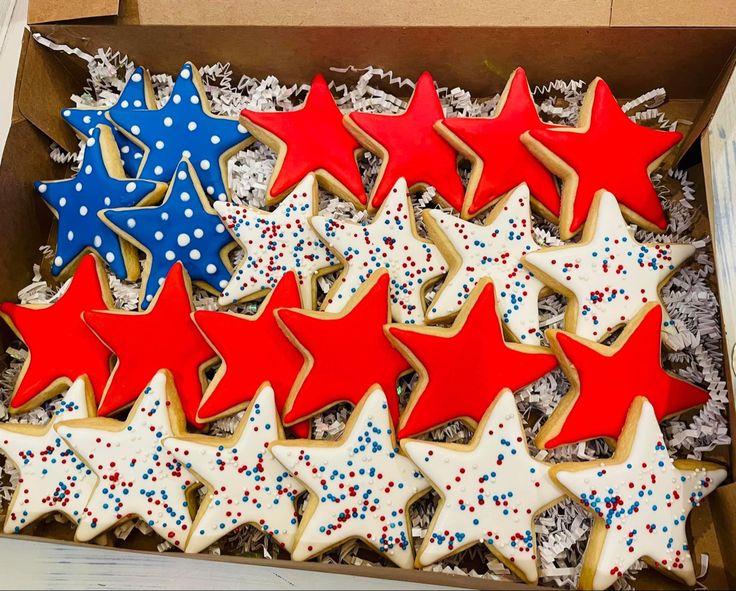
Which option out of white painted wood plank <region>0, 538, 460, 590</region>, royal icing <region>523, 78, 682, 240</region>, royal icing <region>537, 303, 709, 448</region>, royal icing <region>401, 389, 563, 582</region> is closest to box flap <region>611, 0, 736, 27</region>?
royal icing <region>523, 78, 682, 240</region>

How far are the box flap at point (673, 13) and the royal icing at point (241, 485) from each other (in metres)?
1.00

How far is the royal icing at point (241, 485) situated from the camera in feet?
3.30

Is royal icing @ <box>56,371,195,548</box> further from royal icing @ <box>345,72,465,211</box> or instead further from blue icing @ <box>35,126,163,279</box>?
royal icing @ <box>345,72,465,211</box>

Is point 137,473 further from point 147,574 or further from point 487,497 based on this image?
point 487,497

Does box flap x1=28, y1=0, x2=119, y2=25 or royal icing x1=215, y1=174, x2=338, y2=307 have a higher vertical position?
box flap x1=28, y1=0, x2=119, y2=25

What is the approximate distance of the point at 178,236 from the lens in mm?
1183

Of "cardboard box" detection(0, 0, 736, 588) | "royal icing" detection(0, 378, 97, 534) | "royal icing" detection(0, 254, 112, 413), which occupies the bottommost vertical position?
"royal icing" detection(0, 378, 97, 534)

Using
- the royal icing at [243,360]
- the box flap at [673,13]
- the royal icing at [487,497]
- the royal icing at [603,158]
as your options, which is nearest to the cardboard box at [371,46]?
the box flap at [673,13]

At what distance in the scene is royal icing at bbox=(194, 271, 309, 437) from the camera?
107 centimetres

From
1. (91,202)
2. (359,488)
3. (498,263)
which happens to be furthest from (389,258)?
(91,202)

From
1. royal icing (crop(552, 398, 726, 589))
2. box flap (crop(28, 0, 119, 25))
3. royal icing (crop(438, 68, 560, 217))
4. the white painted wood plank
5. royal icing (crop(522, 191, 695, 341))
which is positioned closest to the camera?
the white painted wood plank

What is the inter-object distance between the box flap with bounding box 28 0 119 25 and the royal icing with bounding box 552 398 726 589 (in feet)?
4.07

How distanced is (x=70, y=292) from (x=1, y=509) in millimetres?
420

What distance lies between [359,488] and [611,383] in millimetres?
440
